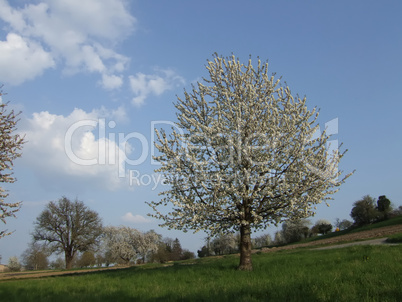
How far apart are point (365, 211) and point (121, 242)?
187 feet

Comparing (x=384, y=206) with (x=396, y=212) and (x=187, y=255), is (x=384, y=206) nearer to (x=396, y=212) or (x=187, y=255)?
(x=396, y=212)

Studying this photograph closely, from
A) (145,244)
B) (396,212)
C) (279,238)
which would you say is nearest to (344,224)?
(279,238)

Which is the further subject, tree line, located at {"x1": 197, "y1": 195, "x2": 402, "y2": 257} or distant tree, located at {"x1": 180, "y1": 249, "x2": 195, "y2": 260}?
distant tree, located at {"x1": 180, "y1": 249, "x2": 195, "y2": 260}

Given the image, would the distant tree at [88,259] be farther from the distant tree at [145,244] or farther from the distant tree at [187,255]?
the distant tree at [187,255]

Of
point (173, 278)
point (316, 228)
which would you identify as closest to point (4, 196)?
point (173, 278)

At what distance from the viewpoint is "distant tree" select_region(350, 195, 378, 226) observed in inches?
2511

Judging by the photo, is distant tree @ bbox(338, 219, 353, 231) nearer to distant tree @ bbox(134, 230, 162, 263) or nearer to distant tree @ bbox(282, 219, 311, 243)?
distant tree @ bbox(282, 219, 311, 243)

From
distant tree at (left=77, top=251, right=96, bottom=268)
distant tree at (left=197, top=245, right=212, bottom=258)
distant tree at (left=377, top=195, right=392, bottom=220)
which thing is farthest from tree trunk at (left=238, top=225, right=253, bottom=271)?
distant tree at (left=197, top=245, right=212, bottom=258)

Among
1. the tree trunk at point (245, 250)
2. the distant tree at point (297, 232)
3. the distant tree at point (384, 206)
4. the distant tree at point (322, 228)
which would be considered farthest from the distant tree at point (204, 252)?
the tree trunk at point (245, 250)

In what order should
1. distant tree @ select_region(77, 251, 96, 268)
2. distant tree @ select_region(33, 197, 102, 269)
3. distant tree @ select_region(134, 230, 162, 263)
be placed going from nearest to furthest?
distant tree @ select_region(33, 197, 102, 269)
distant tree @ select_region(134, 230, 162, 263)
distant tree @ select_region(77, 251, 96, 268)

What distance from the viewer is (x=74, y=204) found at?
2213 inches

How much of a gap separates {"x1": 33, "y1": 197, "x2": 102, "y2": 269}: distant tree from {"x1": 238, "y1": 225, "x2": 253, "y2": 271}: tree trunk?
46046 millimetres

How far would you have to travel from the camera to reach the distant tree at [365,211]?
63.8 metres

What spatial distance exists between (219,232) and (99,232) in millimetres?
45704
